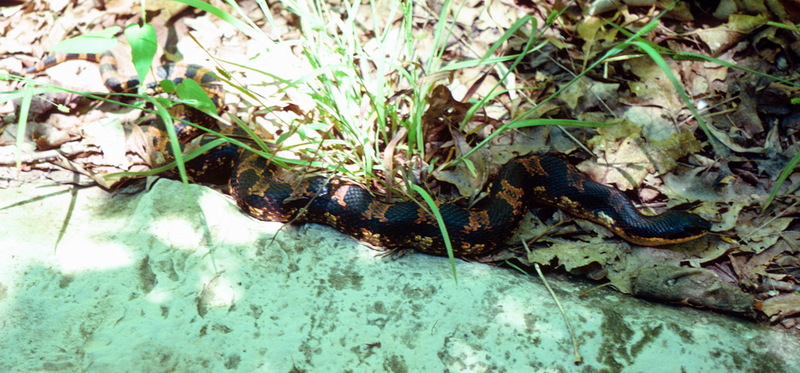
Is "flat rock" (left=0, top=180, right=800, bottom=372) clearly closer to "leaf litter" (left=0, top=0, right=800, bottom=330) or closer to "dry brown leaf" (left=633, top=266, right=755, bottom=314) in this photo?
"dry brown leaf" (left=633, top=266, right=755, bottom=314)

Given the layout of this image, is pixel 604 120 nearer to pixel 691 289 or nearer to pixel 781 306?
pixel 691 289

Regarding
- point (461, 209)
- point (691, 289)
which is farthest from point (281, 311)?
point (691, 289)

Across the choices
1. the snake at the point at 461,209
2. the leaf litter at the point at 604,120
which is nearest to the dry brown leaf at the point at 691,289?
the leaf litter at the point at 604,120

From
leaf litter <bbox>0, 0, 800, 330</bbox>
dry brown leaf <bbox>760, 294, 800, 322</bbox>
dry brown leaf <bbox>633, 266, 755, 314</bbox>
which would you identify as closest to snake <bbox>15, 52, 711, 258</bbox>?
leaf litter <bbox>0, 0, 800, 330</bbox>

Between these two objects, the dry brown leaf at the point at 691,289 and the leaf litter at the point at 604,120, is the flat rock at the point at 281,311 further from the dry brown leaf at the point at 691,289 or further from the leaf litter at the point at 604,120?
the leaf litter at the point at 604,120

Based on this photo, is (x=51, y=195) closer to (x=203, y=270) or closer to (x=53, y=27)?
(x=203, y=270)

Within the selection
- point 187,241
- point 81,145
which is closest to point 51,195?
point 81,145
